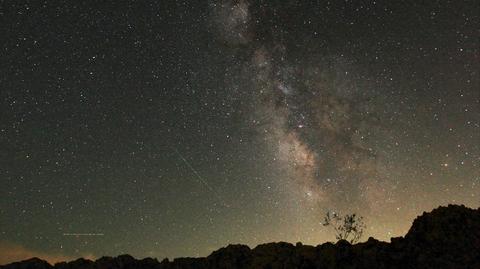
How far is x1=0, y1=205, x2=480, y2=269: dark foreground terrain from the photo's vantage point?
2200cm

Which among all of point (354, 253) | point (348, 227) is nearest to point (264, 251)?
point (354, 253)

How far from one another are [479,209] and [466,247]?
2.72 m

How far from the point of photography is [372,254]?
957 inches

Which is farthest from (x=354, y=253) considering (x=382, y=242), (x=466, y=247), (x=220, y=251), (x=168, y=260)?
(x=168, y=260)

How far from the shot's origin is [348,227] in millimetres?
43594

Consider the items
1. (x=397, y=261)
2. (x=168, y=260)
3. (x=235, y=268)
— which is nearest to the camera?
(x=397, y=261)

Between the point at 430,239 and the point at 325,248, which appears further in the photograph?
→ the point at 325,248

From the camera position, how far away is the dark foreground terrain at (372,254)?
72.2ft

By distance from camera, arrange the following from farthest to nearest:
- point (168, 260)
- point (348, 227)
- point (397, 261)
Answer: point (348, 227) → point (168, 260) → point (397, 261)

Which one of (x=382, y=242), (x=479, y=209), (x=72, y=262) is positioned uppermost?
(x=479, y=209)

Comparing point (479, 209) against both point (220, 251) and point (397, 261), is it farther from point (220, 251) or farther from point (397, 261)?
point (220, 251)

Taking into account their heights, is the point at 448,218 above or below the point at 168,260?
above

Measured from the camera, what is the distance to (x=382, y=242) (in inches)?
979

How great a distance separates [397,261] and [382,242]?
169cm
